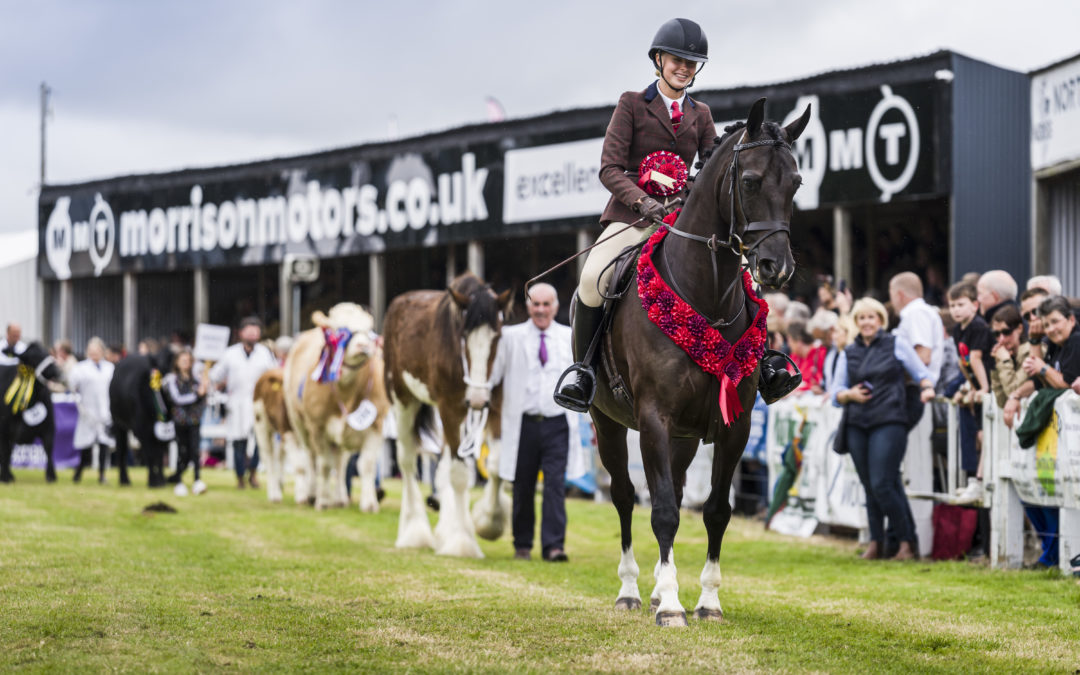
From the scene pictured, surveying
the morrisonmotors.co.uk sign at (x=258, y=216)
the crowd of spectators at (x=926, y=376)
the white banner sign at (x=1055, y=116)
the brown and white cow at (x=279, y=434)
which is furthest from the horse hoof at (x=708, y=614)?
the morrisonmotors.co.uk sign at (x=258, y=216)

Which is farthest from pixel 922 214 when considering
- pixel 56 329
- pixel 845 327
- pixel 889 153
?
pixel 56 329

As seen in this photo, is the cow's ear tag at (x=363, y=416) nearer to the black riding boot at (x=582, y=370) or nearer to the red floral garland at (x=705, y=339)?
the black riding boot at (x=582, y=370)

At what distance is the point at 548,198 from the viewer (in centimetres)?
2314

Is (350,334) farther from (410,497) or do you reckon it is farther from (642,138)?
(642,138)

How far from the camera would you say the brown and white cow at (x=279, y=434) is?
17.4m

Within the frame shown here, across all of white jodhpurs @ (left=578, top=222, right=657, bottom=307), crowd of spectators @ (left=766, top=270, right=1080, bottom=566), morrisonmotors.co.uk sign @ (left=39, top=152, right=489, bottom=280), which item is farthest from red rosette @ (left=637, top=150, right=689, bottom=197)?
morrisonmotors.co.uk sign @ (left=39, top=152, right=489, bottom=280)

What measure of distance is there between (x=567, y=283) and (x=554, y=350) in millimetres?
13355

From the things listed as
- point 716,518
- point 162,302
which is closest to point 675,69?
point 716,518

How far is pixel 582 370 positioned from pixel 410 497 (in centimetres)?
528

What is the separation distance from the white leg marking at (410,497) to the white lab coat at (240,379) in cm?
708

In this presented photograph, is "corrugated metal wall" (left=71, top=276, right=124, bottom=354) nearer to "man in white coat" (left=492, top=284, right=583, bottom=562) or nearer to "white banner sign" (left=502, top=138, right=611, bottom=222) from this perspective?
"white banner sign" (left=502, top=138, right=611, bottom=222)

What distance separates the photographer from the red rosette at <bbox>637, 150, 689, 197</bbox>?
7.68 meters

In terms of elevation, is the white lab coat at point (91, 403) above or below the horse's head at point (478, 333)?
below

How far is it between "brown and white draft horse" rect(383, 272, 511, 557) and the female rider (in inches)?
141
